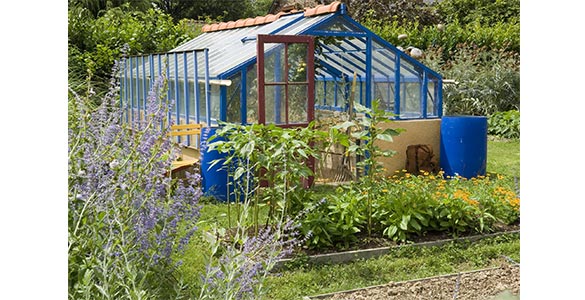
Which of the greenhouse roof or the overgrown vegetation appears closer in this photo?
the overgrown vegetation

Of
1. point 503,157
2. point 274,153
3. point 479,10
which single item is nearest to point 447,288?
point 274,153

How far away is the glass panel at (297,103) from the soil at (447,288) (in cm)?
297

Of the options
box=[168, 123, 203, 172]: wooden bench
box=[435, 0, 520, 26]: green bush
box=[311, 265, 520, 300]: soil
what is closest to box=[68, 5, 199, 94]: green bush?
box=[168, 123, 203, 172]: wooden bench

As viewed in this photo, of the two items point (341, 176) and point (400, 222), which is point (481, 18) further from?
point (400, 222)

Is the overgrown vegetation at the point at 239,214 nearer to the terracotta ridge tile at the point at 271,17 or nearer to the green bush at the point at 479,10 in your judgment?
the terracotta ridge tile at the point at 271,17

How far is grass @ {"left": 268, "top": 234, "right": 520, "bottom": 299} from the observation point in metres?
4.00

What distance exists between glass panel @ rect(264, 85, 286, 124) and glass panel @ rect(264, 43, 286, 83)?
0.09 m

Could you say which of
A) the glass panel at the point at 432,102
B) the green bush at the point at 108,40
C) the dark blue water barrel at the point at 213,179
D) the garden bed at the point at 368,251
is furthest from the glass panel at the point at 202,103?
the green bush at the point at 108,40

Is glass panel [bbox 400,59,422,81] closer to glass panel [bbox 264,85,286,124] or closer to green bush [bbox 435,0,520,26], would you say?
glass panel [bbox 264,85,286,124]

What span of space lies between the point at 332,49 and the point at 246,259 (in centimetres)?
629

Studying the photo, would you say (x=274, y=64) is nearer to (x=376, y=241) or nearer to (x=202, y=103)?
(x=202, y=103)

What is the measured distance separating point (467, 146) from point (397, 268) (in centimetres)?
374
